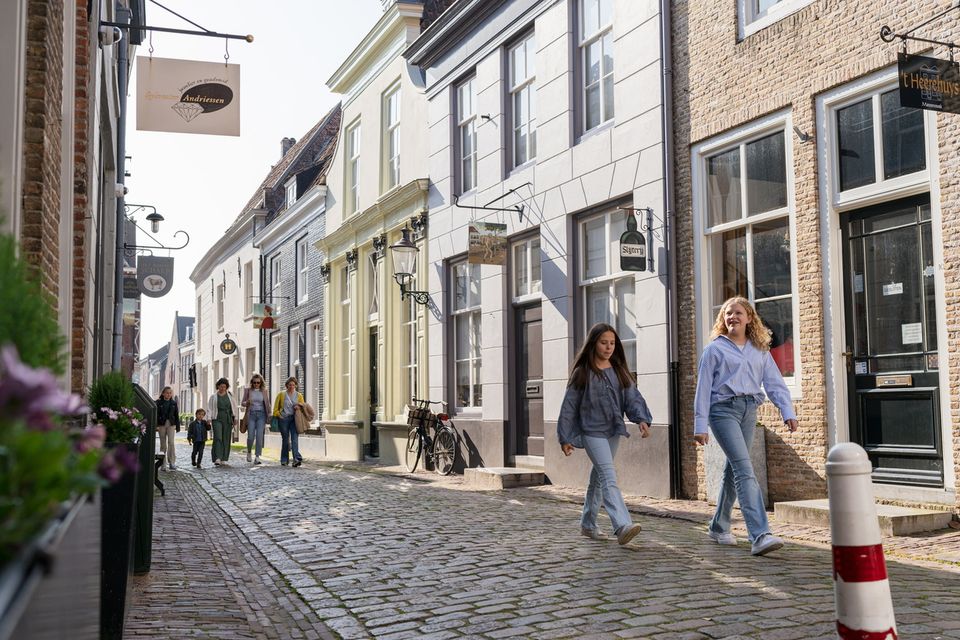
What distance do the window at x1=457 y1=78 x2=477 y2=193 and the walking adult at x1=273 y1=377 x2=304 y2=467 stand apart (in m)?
4.85

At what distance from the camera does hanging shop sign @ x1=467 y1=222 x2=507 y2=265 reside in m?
14.2

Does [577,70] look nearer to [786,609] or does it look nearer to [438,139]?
[438,139]

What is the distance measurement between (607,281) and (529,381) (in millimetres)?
2451

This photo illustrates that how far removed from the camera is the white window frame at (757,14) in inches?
386

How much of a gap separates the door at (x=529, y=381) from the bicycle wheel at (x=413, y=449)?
7.48 feet

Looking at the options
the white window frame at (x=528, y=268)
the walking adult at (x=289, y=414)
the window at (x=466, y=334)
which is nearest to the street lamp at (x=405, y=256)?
the window at (x=466, y=334)

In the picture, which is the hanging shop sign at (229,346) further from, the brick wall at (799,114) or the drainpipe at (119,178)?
the brick wall at (799,114)

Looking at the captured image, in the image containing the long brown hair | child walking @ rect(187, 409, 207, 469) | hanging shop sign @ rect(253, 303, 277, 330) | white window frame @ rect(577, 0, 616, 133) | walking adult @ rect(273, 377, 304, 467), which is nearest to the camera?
the long brown hair

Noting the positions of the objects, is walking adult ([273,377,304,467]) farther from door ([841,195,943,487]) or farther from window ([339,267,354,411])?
door ([841,195,943,487])

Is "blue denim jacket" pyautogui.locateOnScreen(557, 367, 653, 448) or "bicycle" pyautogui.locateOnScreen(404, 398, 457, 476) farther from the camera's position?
"bicycle" pyautogui.locateOnScreen(404, 398, 457, 476)

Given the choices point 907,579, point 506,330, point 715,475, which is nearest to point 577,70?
point 506,330

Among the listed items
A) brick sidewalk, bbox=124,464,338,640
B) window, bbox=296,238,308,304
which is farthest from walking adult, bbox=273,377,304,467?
brick sidewalk, bbox=124,464,338,640

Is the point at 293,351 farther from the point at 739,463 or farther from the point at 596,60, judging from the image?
the point at 739,463

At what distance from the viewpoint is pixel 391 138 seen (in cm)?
2038
